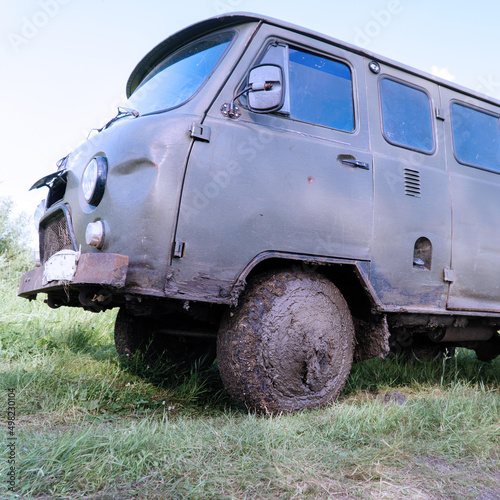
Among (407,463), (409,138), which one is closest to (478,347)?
(409,138)

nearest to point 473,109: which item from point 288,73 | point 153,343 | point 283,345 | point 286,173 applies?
point 288,73

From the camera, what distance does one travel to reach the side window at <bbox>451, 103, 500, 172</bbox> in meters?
3.75

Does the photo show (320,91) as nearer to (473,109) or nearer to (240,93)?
(240,93)

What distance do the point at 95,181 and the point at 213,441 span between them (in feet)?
5.03

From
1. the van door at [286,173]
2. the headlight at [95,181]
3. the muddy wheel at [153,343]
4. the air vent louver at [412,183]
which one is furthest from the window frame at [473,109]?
the headlight at [95,181]

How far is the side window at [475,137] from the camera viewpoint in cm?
375

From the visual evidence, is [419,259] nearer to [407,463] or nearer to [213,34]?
[407,463]

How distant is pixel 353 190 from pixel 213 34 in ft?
4.42

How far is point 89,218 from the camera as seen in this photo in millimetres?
2730

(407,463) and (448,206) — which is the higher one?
(448,206)

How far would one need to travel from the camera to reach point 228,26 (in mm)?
2936

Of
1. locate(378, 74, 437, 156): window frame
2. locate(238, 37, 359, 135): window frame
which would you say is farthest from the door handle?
locate(378, 74, 437, 156): window frame

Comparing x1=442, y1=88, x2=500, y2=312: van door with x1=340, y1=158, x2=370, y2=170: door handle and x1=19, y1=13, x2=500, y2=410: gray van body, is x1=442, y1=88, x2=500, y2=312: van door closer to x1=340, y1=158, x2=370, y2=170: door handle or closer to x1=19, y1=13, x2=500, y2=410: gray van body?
x1=19, y1=13, x2=500, y2=410: gray van body

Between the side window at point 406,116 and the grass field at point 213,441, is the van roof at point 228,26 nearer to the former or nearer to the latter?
the side window at point 406,116
